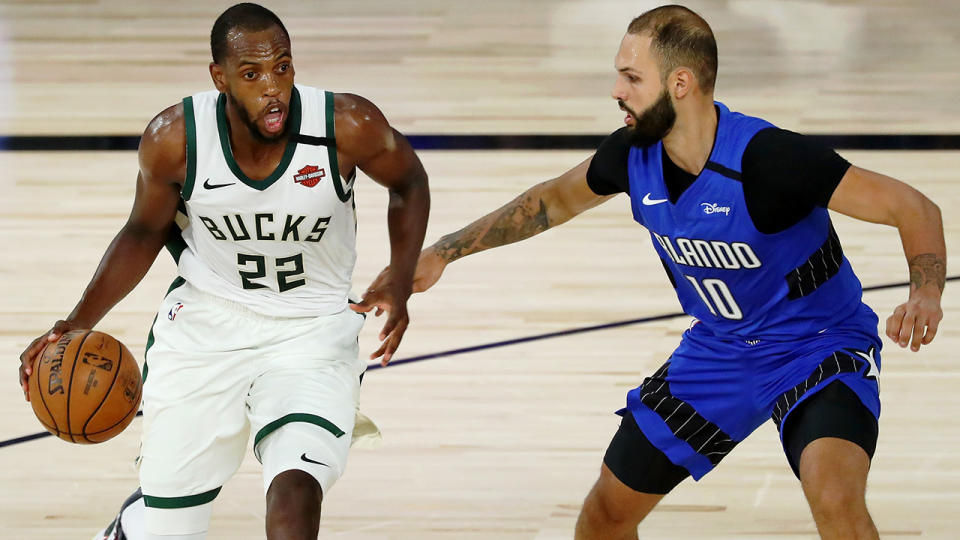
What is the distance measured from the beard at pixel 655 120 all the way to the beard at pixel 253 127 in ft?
3.28

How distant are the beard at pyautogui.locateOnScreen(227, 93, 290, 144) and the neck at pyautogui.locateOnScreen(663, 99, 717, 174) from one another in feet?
3.68

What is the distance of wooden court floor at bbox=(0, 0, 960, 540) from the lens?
5203 mm

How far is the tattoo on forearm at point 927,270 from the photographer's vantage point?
3.54 m

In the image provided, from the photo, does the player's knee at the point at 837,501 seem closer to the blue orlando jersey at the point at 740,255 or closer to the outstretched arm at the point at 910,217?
the outstretched arm at the point at 910,217

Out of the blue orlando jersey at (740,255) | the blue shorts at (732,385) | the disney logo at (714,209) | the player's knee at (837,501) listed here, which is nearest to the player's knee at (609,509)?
the blue shorts at (732,385)

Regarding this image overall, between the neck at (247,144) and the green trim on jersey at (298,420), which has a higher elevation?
the neck at (247,144)

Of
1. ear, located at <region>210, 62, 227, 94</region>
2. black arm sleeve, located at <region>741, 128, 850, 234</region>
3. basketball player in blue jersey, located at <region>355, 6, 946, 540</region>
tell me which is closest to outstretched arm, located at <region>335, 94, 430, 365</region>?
ear, located at <region>210, 62, 227, 94</region>

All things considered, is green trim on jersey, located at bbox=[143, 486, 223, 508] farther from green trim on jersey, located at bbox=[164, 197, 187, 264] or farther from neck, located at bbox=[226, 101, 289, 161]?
neck, located at bbox=[226, 101, 289, 161]

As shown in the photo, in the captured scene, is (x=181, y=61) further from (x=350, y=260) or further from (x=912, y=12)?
(x=350, y=260)

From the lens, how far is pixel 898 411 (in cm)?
581

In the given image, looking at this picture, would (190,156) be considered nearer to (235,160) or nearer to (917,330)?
(235,160)

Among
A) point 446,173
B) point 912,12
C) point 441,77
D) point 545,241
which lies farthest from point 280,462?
point 912,12

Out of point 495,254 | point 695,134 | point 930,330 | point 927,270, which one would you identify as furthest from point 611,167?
point 495,254

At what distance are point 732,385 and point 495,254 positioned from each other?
12.7 ft
